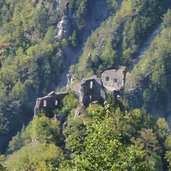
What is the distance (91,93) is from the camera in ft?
181

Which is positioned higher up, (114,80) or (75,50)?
(75,50)

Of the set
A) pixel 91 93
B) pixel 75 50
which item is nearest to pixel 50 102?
pixel 91 93

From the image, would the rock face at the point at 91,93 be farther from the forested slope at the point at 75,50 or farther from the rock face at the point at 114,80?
the forested slope at the point at 75,50

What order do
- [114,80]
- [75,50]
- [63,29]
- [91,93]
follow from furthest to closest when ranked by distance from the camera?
[63,29], [75,50], [114,80], [91,93]

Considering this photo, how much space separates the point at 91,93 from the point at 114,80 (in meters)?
7.93

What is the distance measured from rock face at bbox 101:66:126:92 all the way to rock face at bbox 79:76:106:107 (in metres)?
0.94

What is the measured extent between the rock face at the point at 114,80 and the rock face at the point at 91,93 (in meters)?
0.94

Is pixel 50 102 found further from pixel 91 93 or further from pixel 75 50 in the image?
pixel 75 50

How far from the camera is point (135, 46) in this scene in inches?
4129

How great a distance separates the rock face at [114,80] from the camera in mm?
57869

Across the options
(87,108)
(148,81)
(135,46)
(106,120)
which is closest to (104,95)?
(87,108)

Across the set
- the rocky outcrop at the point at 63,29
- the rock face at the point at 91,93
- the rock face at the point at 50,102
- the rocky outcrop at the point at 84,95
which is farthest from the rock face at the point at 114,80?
the rocky outcrop at the point at 63,29

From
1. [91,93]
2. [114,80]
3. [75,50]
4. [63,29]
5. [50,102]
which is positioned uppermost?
[63,29]

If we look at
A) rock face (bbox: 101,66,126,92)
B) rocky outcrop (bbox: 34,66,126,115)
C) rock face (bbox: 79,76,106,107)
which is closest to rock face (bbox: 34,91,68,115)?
rocky outcrop (bbox: 34,66,126,115)
